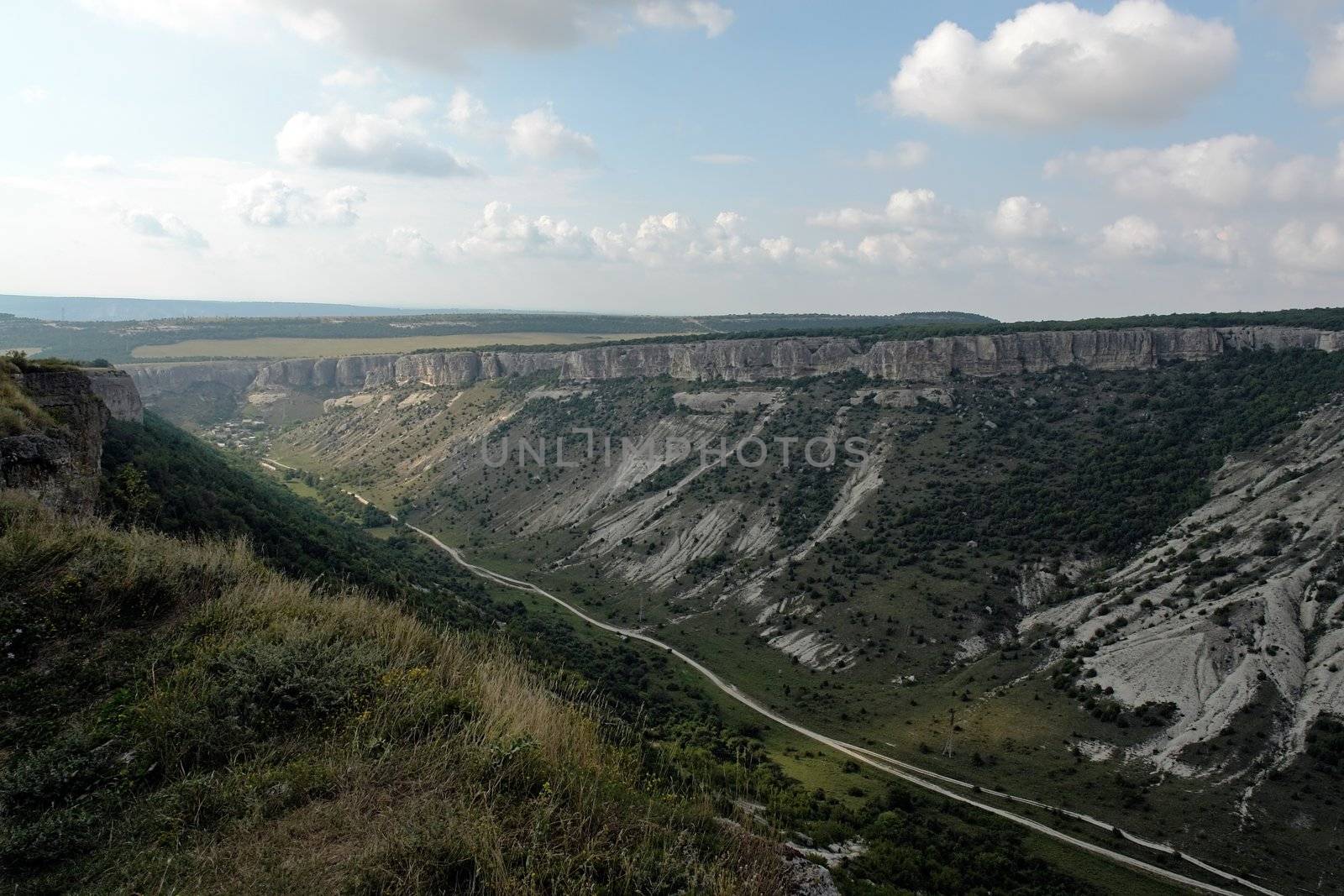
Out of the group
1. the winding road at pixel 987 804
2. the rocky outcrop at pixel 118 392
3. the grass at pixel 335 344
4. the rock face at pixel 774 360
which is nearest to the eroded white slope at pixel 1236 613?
the winding road at pixel 987 804

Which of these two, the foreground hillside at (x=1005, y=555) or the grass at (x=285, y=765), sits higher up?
the grass at (x=285, y=765)

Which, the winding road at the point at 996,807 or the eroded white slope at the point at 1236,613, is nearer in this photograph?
the winding road at the point at 996,807

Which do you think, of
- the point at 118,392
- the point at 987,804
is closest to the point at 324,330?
the point at 118,392

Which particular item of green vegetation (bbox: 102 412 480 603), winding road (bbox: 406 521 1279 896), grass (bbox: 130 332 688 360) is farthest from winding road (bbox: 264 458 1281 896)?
grass (bbox: 130 332 688 360)

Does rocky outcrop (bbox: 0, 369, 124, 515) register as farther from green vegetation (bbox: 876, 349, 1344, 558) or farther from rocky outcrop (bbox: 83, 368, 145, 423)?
green vegetation (bbox: 876, 349, 1344, 558)

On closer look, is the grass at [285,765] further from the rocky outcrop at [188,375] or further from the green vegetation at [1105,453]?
the rocky outcrop at [188,375]

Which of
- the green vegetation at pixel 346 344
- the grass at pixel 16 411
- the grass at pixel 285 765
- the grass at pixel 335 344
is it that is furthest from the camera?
the grass at pixel 335 344

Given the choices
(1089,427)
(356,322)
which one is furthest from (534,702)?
(356,322)

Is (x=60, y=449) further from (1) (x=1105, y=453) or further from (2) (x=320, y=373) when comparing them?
(2) (x=320, y=373)
